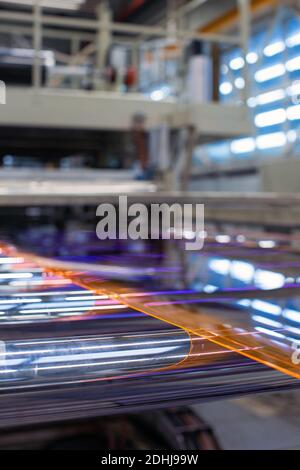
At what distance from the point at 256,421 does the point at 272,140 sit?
18.8 feet

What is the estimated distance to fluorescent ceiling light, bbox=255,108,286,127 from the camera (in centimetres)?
550

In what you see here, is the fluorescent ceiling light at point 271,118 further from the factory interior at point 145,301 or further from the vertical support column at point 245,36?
the factory interior at point 145,301

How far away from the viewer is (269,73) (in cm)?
577

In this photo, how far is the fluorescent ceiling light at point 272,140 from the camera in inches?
219

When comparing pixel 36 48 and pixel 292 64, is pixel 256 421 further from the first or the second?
pixel 292 64

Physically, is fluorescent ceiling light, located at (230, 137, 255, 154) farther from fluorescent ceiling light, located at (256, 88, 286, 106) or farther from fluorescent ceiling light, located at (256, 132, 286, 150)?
fluorescent ceiling light, located at (256, 88, 286, 106)

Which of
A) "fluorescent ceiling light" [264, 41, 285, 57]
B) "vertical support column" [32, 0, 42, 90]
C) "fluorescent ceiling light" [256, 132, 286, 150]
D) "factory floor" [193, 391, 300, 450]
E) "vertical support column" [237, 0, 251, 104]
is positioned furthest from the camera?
"fluorescent ceiling light" [256, 132, 286, 150]

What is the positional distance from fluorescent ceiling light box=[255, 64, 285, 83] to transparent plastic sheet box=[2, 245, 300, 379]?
16.8ft

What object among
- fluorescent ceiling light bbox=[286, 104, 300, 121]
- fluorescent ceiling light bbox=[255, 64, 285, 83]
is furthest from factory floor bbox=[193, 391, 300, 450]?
fluorescent ceiling light bbox=[255, 64, 285, 83]

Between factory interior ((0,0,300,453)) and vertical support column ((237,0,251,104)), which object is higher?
vertical support column ((237,0,251,104))

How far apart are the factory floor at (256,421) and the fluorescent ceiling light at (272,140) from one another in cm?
529

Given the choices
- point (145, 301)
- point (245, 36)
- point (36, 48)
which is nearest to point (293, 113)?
point (245, 36)

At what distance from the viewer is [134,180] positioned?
2.54 metres

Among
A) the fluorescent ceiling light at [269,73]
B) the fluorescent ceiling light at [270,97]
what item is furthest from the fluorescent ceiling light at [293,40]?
the fluorescent ceiling light at [270,97]
